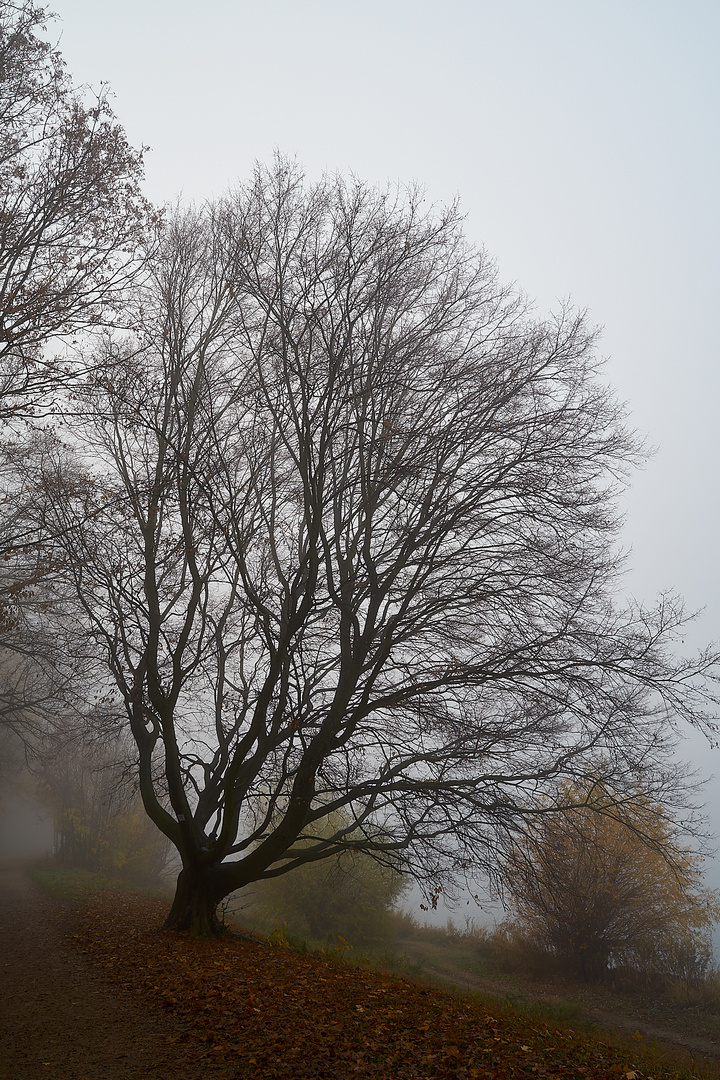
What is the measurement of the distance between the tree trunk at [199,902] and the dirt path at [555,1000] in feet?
22.5

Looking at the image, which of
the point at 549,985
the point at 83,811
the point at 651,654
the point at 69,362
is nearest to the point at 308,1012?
the point at 651,654

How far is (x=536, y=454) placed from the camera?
949 cm

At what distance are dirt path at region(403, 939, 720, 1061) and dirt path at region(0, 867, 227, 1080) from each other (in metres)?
9.63

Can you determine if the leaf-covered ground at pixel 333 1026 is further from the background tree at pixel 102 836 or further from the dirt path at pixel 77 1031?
the background tree at pixel 102 836

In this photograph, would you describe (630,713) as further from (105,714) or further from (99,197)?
(99,197)

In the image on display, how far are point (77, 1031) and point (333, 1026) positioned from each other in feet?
7.25

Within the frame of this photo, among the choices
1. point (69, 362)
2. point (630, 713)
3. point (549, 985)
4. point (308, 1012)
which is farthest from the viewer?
point (549, 985)

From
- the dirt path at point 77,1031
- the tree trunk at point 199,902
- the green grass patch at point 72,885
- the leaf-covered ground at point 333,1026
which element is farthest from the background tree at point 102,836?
the leaf-covered ground at point 333,1026

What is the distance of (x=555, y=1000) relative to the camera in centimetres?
1798

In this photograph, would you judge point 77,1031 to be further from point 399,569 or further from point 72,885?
point 72,885

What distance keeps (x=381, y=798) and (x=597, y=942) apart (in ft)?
55.4

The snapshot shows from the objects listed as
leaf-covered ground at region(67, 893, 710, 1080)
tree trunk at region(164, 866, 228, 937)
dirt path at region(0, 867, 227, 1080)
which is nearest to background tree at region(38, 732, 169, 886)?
tree trunk at region(164, 866, 228, 937)

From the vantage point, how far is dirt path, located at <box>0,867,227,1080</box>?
15.5 feet

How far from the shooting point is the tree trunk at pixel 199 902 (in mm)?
10229
